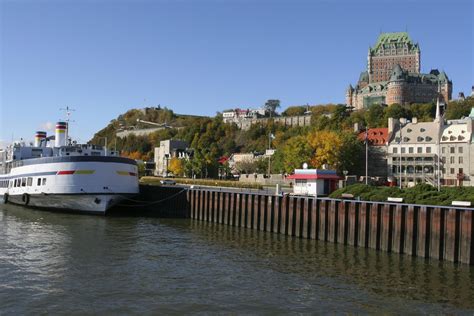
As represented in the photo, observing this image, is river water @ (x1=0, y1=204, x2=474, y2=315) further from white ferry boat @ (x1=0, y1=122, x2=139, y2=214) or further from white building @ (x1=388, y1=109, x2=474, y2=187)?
white building @ (x1=388, y1=109, x2=474, y2=187)

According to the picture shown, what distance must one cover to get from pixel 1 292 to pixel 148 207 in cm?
3720

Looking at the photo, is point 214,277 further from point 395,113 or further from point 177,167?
point 395,113

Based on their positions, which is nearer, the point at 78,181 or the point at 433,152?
the point at 78,181

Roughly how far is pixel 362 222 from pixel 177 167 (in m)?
108

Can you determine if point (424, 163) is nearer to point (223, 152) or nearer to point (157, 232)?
point (157, 232)

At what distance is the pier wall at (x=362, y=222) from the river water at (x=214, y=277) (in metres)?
1.08

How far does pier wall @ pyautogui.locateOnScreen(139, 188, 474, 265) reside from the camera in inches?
1088

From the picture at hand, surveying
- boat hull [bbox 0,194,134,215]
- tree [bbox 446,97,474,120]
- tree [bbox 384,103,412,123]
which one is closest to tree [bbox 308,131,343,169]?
boat hull [bbox 0,194,134,215]

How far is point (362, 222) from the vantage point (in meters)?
32.9

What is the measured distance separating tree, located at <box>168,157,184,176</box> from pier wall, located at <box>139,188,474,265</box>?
90.8 meters

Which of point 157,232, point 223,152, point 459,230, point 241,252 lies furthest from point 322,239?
point 223,152

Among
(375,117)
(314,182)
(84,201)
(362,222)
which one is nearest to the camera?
(362,222)

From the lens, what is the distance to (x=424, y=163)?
96875mm

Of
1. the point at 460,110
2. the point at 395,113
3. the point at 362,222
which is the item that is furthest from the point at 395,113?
the point at 362,222
